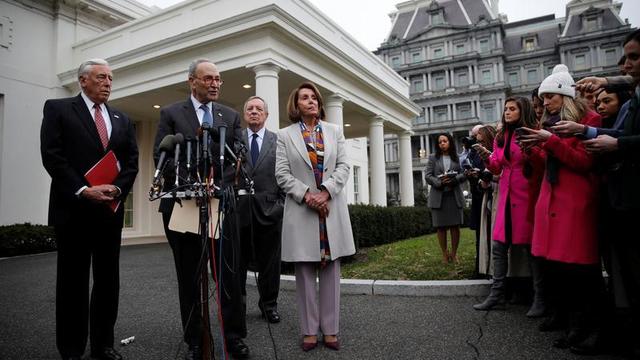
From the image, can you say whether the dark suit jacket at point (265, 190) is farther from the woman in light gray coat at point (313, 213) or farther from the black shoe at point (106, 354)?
the black shoe at point (106, 354)

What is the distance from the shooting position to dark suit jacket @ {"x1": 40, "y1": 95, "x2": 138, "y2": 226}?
10.3ft

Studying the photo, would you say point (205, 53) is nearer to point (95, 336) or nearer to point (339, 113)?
point (339, 113)

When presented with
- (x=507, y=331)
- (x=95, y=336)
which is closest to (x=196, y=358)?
(x=95, y=336)

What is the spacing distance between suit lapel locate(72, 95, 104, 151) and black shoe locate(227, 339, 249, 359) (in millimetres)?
1975

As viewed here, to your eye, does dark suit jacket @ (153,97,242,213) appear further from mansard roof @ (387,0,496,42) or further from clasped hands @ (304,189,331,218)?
mansard roof @ (387,0,496,42)

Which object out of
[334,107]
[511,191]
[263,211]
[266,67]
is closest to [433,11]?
[334,107]

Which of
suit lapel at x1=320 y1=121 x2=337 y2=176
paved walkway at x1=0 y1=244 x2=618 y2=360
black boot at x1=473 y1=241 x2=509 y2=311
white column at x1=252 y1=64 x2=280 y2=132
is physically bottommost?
paved walkway at x1=0 y1=244 x2=618 y2=360

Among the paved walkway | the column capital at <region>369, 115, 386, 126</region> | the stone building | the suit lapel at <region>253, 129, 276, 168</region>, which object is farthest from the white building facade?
the stone building

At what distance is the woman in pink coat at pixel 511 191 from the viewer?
4039 mm

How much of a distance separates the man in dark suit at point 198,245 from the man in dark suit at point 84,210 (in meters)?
0.51

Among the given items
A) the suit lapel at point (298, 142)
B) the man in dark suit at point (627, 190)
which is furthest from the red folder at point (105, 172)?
the man in dark suit at point (627, 190)

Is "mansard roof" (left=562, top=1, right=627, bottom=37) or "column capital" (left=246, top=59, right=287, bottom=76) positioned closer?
"column capital" (left=246, top=59, right=287, bottom=76)

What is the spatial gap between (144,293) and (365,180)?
A: 2164 centimetres

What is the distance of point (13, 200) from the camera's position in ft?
42.4
